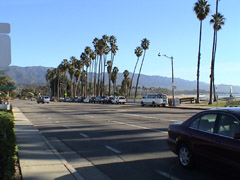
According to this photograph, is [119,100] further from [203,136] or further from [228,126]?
[228,126]

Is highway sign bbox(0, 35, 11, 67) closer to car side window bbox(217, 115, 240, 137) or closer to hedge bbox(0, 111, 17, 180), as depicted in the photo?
hedge bbox(0, 111, 17, 180)

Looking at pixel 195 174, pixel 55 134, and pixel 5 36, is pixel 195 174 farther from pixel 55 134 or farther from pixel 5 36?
pixel 55 134

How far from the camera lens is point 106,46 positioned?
78.6 metres

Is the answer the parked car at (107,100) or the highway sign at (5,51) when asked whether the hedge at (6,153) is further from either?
the parked car at (107,100)

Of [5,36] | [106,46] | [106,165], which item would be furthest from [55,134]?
[106,46]

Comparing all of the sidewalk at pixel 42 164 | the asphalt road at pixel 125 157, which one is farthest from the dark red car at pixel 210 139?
the sidewalk at pixel 42 164

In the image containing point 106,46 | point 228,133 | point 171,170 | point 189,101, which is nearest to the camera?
point 228,133

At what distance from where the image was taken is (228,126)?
228 inches

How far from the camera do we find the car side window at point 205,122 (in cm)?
622

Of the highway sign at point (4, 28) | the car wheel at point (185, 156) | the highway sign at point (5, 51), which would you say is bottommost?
the car wheel at point (185, 156)

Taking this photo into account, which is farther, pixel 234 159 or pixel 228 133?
pixel 228 133

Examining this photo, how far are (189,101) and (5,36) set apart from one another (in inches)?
2076

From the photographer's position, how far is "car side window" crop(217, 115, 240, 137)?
5556 millimetres

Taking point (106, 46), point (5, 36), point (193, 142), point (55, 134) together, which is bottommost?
point (55, 134)
